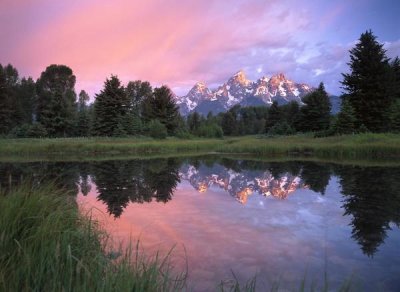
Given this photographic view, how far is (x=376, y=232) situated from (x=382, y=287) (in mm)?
2858

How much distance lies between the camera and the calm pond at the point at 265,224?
17.7 feet

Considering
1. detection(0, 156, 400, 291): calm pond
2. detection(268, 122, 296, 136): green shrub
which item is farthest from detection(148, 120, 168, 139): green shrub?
detection(0, 156, 400, 291): calm pond

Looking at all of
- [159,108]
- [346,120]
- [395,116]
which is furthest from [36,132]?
[395,116]

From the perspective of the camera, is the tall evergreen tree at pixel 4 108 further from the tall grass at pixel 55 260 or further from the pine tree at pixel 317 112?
the tall grass at pixel 55 260

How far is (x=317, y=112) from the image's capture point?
4547 cm

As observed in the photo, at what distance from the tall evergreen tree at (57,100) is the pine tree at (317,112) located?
29345mm

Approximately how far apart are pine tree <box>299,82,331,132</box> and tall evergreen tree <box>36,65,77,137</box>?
29.3 metres

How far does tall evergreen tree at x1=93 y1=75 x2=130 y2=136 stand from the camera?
152 ft

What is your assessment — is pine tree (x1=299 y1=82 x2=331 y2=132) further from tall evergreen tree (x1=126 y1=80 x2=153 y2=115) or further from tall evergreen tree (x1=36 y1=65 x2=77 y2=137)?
tall evergreen tree (x1=126 y1=80 x2=153 y2=115)

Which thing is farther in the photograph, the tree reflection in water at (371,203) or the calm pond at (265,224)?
the tree reflection in water at (371,203)

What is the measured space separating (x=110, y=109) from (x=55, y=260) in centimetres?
4445

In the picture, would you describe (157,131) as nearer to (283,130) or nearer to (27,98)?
(283,130)

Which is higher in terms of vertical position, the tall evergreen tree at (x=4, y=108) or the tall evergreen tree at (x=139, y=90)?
the tall evergreen tree at (x=139, y=90)

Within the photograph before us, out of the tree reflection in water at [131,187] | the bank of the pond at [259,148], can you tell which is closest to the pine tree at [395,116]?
the bank of the pond at [259,148]
